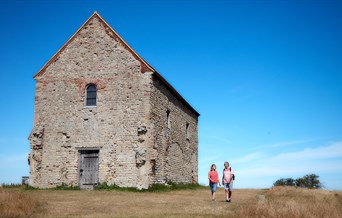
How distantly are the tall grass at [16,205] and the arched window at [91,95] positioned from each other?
33.0ft

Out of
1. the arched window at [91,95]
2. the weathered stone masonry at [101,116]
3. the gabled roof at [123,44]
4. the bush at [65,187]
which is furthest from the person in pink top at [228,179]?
the arched window at [91,95]

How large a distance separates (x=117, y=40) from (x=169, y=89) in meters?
5.07

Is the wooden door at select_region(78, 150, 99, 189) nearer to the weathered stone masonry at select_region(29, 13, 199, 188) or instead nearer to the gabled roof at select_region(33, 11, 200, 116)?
the weathered stone masonry at select_region(29, 13, 199, 188)

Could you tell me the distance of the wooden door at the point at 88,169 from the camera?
21688mm

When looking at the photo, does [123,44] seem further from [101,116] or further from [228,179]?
[228,179]

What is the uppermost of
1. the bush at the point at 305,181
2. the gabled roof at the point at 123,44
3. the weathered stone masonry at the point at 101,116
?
the gabled roof at the point at 123,44

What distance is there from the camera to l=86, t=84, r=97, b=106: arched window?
22.7 metres

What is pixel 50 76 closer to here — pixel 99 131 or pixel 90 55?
pixel 90 55

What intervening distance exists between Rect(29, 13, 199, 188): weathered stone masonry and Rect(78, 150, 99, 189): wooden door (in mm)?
120

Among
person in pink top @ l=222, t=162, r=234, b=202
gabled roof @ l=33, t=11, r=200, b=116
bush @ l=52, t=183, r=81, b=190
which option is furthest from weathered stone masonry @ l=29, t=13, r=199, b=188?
person in pink top @ l=222, t=162, r=234, b=202

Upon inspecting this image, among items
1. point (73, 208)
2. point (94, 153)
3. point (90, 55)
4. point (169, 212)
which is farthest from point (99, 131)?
point (169, 212)

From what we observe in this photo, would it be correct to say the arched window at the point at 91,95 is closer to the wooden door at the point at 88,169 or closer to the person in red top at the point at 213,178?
the wooden door at the point at 88,169

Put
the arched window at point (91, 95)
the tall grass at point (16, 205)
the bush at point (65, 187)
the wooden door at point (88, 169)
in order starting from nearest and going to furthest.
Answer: the tall grass at point (16, 205)
the bush at point (65, 187)
the wooden door at point (88, 169)
the arched window at point (91, 95)

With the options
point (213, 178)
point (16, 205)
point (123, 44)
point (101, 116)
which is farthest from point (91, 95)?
point (16, 205)
